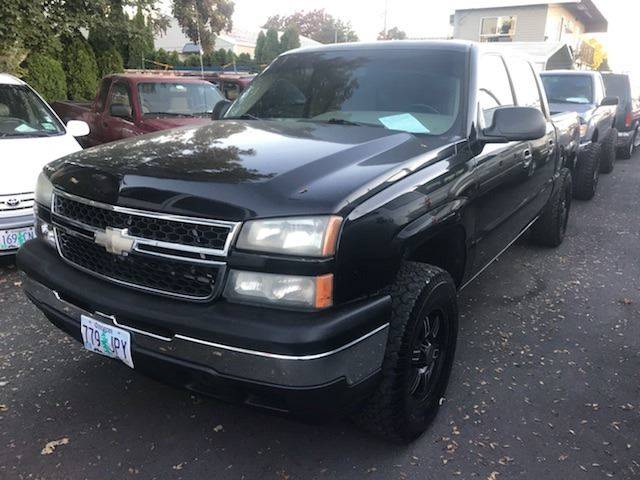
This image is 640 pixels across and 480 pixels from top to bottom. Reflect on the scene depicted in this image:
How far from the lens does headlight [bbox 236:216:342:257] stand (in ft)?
6.32

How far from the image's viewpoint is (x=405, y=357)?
2268 millimetres

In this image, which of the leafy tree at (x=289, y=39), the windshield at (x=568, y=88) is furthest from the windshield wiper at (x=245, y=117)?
the leafy tree at (x=289, y=39)

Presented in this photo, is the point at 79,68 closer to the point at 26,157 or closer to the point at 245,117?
the point at 26,157

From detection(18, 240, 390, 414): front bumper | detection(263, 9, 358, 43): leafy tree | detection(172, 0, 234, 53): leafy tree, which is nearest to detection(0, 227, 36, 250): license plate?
detection(18, 240, 390, 414): front bumper

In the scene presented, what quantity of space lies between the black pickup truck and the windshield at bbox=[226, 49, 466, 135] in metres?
0.01

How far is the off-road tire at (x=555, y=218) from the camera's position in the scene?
5.24 meters

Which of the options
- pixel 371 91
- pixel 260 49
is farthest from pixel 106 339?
pixel 260 49

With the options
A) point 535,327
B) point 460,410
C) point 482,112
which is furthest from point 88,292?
point 535,327

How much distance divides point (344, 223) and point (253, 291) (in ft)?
1.31

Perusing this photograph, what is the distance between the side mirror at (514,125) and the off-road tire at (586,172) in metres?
4.93

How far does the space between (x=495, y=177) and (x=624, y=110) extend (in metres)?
→ 10.2

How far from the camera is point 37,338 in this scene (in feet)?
11.5

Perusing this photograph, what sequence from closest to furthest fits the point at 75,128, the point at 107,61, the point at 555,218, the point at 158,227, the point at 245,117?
1. the point at 158,227
2. the point at 245,117
3. the point at 555,218
4. the point at 75,128
5. the point at 107,61

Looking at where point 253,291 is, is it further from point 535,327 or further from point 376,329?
point 535,327
